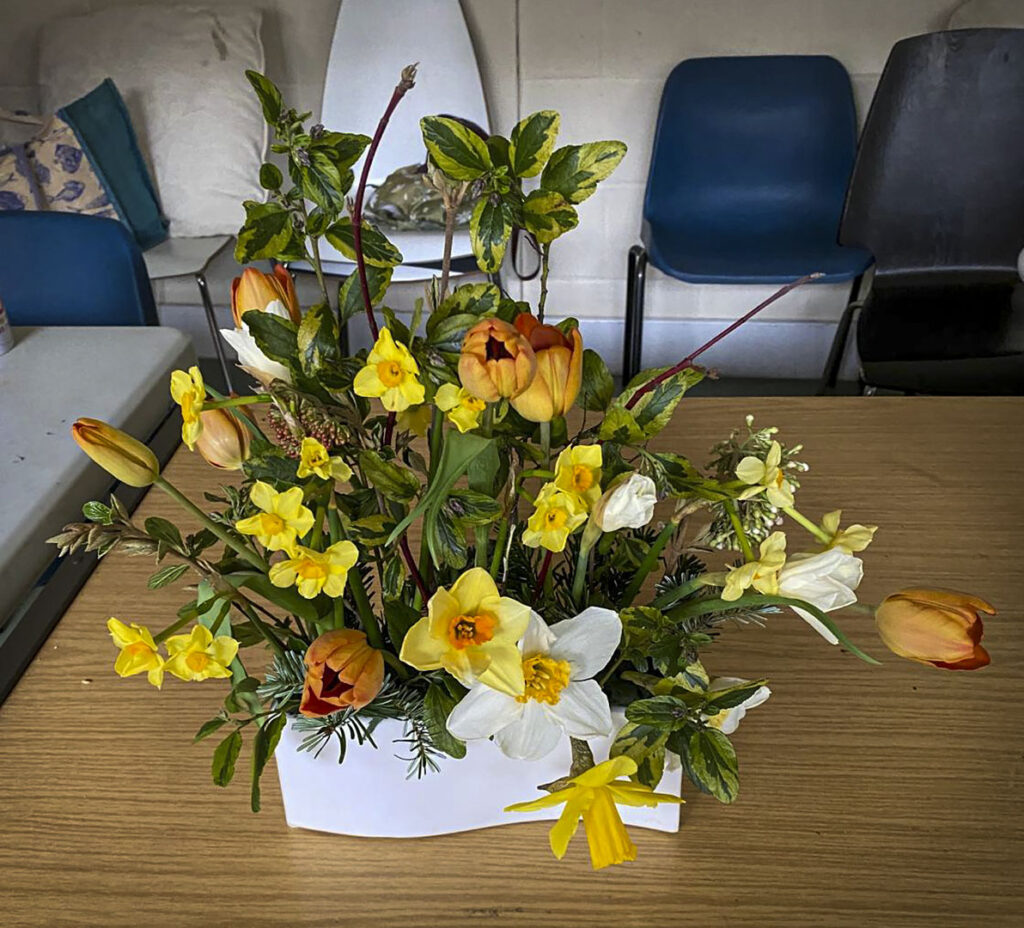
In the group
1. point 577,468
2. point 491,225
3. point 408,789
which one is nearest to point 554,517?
point 577,468

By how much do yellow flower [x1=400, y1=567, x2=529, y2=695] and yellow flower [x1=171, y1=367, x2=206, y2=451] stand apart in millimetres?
136

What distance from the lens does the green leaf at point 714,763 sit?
18.8 inches

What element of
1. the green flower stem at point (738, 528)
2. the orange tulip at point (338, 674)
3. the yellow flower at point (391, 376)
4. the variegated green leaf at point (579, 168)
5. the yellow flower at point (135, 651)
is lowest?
the orange tulip at point (338, 674)

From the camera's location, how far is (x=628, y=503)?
43 centimetres

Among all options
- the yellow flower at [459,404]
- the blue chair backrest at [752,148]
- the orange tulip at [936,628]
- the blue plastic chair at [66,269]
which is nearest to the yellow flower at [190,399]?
the yellow flower at [459,404]

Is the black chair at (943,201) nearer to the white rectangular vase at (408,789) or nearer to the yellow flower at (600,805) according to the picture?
the white rectangular vase at (408,789)

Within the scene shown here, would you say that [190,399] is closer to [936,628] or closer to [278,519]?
[278,519]

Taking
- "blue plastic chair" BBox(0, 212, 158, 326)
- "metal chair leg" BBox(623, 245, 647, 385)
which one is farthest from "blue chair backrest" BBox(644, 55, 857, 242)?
"blue plastic chair" BBox(0, 212, 158, 326)

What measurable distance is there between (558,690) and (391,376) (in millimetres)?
178

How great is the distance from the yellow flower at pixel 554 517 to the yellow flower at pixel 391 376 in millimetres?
71

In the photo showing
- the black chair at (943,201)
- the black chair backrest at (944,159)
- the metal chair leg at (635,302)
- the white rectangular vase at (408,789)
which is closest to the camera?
the white rectangular vase at (408,789)

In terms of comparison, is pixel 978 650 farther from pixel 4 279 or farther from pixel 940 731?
pixel 4 279

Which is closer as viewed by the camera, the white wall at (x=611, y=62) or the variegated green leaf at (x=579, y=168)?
the variegated green leaf at (x=579, y=168)

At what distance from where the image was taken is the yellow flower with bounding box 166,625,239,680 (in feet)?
1.43
